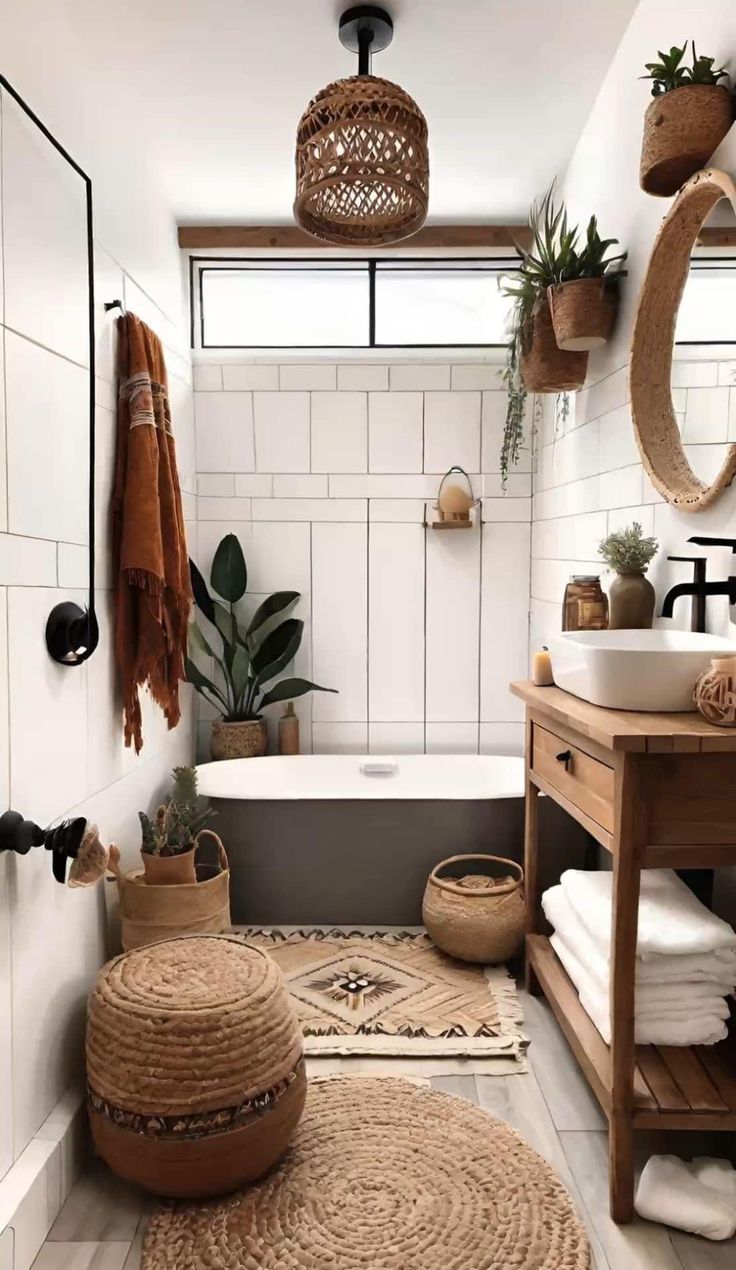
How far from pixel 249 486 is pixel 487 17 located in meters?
1.92

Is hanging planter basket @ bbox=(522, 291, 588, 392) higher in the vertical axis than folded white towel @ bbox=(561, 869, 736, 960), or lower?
higher

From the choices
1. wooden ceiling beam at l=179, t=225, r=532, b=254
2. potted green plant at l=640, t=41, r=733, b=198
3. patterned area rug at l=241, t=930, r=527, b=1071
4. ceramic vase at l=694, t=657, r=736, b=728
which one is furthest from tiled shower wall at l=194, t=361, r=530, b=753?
ceramic vase at l=694, t=657, r=736, b=728

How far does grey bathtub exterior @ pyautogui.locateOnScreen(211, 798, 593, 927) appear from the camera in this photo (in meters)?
2.89

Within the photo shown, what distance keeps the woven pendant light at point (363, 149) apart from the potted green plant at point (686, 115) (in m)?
0.62

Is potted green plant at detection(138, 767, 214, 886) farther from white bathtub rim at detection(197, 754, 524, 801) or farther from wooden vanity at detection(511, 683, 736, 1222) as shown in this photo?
wooden vanity at detection(511, 683, 736, 1222)

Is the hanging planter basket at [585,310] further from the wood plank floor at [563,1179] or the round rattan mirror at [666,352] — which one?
the wood plank floor at [563,1179]

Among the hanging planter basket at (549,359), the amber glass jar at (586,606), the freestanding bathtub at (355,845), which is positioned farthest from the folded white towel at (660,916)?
the hanging planter basket at (549,359)

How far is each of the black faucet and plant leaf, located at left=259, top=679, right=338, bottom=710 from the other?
1760 millimetres

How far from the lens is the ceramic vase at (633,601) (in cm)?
213

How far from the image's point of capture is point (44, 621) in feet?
6.19

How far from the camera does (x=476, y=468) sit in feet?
12.1

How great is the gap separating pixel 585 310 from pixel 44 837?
6.37ft

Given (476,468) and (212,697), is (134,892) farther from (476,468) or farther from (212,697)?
(476,468)

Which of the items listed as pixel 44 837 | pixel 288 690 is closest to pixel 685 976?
pixel 44 837
